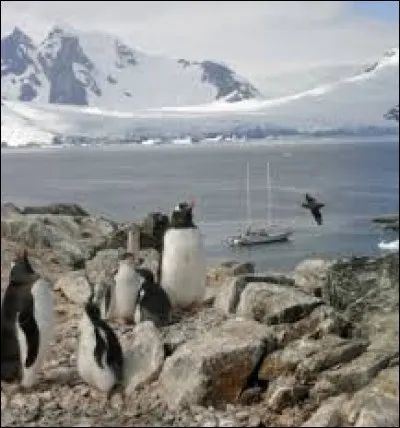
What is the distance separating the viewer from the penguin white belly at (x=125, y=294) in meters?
8.78

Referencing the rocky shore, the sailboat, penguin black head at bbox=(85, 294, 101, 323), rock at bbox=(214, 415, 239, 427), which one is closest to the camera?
rock at bbox=(214, 415, 239, 427)

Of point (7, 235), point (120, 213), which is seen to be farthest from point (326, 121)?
point (7, 235)

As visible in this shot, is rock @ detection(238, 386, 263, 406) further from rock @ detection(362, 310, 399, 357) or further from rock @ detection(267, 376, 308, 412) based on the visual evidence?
rock @ detection(362, 310, 399, 357)

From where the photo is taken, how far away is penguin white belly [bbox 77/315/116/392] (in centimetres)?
689

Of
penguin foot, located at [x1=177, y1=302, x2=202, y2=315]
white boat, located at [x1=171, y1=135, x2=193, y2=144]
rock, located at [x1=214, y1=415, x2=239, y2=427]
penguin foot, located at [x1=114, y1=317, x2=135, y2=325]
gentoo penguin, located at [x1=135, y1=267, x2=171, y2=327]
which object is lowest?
rock, located at [x1=214, y1=415, x2=239, y2=427]

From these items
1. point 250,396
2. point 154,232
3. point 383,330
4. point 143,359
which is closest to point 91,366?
point 143,359

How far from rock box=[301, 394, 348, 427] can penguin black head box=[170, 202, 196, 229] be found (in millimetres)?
3193

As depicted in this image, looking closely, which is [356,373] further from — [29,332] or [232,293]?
[29,332]

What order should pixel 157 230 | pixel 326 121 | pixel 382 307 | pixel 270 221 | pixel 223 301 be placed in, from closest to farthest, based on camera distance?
pixel 382 307
pixel 223 301
pixel 157 230
pixel 270 221
pixel 326 121

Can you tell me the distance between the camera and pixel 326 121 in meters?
184

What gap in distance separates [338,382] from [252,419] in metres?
0.69

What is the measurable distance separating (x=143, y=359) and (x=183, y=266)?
2075mm

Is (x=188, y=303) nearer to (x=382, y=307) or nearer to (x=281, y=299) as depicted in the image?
(x=281, y=299)

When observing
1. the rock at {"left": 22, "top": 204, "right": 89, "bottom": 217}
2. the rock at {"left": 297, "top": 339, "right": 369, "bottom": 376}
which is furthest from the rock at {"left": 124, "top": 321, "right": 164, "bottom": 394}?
the rock at {"left": 22, "top": 204, "right": 89, "bottom": 217}
